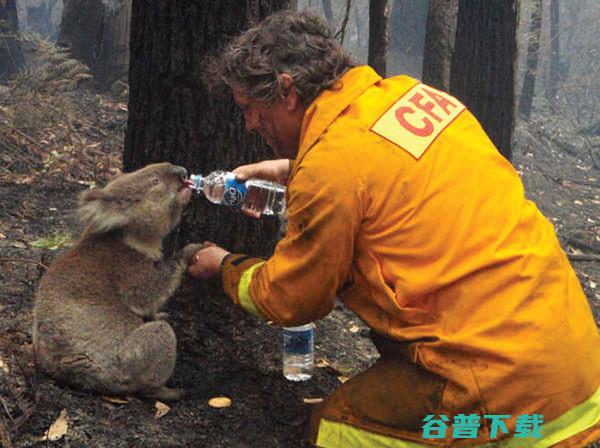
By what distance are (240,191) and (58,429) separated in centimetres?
151

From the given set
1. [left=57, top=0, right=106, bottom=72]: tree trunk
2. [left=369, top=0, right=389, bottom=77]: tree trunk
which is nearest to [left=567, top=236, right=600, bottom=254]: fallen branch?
[left=369, top=0, right=389, bottom=77]: tree trunk

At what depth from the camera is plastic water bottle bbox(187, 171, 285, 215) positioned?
13.1 feet

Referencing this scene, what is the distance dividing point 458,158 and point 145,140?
2146 millimetres

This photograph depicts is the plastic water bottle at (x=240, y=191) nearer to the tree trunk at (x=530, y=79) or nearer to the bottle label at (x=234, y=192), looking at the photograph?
the bottle label at (x=234, y=192)

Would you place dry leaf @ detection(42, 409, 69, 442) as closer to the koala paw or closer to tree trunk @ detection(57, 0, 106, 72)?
the koala paw

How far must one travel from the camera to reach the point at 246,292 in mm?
3334

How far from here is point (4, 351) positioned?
12.5 feet

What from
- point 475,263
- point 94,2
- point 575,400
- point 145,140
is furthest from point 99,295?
point 94,2

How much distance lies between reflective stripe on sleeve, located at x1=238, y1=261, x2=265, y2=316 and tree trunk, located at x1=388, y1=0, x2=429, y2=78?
18.8 m

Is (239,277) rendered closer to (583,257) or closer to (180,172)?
(180,172)

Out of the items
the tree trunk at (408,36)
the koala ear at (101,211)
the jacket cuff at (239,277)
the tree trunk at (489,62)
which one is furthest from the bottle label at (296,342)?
the tree trunk at (408,36)

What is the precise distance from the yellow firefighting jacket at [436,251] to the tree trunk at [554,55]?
70.5 ft

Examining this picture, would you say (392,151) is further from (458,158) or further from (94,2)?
(94,2)

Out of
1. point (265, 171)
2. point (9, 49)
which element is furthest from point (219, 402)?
point (9, 49)
